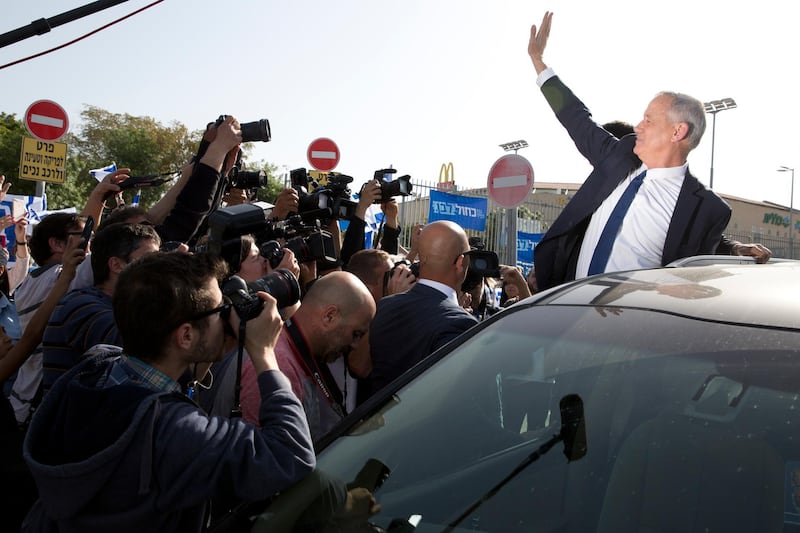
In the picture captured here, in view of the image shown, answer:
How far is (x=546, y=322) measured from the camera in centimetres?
209

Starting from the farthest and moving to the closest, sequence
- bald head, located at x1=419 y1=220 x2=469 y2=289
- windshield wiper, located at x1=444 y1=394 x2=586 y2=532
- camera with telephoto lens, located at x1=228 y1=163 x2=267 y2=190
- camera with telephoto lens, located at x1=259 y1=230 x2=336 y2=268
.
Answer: camera with telephoto lens, located at x1=228 y1=163 x2=267 y2=190, bald head, located at x1=419 y1=220 x2=469 y2=289, camera with telephoto lens, located at x1=259 y1=230 x2=336 y2=268, windshield wiper, located at x1=444 y1=394 x2=586 y2=532

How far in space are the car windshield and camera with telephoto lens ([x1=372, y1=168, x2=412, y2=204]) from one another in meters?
2.66

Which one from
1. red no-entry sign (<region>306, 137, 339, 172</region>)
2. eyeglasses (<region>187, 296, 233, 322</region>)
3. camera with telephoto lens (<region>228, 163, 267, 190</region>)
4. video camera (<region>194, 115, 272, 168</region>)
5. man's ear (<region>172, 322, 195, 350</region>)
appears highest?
red no-entry sign (<region>306, 137, 339, 172</region>)

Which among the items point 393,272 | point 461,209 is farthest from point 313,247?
point 461,209

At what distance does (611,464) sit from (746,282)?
2.23 ft

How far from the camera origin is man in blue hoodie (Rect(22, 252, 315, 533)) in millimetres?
1681

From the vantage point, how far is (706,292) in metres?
2.00

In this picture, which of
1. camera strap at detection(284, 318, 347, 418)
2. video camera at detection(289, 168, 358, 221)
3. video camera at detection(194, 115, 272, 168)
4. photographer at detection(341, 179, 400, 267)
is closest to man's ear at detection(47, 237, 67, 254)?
video camera at detection(194, 115, 272, 168)

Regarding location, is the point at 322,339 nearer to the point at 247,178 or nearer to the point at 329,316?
the point at 329,316

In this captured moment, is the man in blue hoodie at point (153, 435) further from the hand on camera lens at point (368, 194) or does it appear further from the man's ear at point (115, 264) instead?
the hand on camera lens at point (368, 194)

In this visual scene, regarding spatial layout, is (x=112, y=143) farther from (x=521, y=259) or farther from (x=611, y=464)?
(x=611, y=464)

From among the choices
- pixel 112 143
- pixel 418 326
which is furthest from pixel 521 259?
pixel 112 143

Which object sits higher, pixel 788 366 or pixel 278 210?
pixel 278 210

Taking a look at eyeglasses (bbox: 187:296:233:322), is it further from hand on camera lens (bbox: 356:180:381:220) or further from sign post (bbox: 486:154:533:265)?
sign post (bbox: 486:154:533:265)
